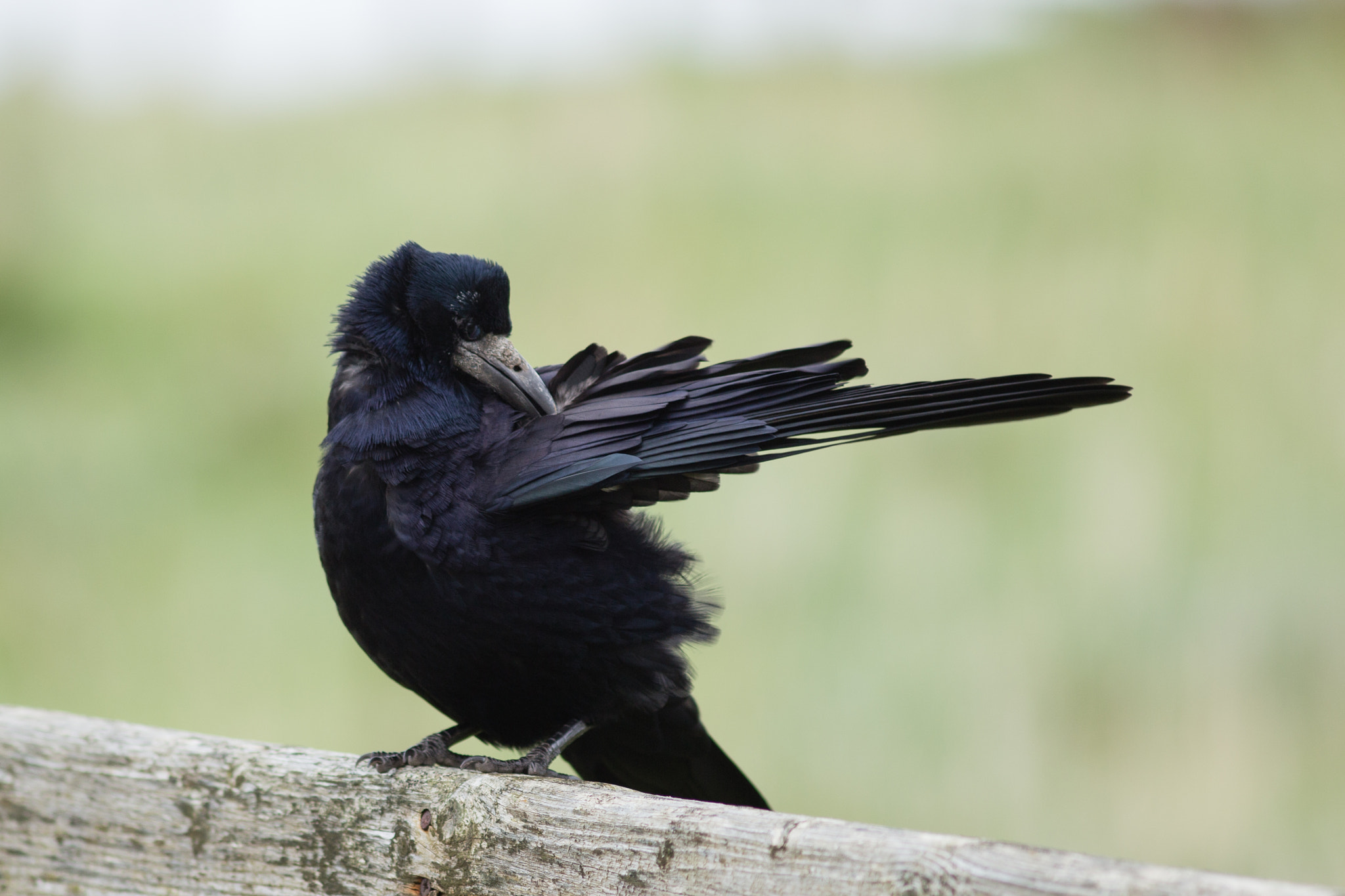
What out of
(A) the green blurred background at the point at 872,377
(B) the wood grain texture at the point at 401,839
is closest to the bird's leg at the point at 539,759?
(B) the wood grain texture at the point at 401,839

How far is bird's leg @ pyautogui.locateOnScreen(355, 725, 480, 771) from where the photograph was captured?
1.96 meters

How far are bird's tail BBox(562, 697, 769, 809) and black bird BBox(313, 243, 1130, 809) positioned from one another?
0.01 metres

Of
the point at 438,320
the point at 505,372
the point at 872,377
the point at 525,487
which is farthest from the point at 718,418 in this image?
the point at 872,377

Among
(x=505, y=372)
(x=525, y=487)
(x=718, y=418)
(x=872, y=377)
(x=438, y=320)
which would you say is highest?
(x=872, y=377)

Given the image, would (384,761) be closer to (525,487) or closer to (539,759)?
(539,759)

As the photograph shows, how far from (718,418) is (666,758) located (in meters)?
0.86

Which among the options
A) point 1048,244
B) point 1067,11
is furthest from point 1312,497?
A: point 1067,11

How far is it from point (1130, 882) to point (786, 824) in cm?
42

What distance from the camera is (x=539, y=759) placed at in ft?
7.22

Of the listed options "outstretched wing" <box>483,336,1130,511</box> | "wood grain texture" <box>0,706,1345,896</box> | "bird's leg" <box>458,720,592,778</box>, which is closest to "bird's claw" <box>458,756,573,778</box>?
"bird's leg" <box>458,720,592,778</box>

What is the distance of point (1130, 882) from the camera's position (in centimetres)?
107

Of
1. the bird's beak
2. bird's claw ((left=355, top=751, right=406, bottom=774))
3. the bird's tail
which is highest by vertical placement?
the bird's beak

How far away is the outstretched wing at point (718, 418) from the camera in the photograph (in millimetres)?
1805

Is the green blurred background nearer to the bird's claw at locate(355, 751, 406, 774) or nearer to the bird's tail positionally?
the bird's tail
